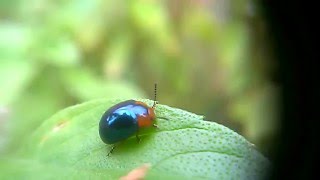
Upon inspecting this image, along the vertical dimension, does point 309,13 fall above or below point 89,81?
above

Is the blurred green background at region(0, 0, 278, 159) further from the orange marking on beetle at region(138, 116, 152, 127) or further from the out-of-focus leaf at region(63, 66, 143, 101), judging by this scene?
the orange marking on beetle at region(138, 116, 152, 127)

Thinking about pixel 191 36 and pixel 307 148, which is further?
pixel 191 36

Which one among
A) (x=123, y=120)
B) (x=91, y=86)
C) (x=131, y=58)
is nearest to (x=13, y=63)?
(x=91, y=86)

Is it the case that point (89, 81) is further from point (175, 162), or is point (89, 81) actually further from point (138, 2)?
point (175, 162)

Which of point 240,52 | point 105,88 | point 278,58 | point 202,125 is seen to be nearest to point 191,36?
point 240,52

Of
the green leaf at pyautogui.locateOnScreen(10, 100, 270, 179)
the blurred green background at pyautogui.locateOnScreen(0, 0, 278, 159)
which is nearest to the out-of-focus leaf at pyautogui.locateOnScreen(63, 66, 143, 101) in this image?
the blurred green background at pyautogui.locateOnScreen(0, 0, 278, 159)

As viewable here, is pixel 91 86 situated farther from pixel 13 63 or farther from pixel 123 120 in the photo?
pixel 123 120
